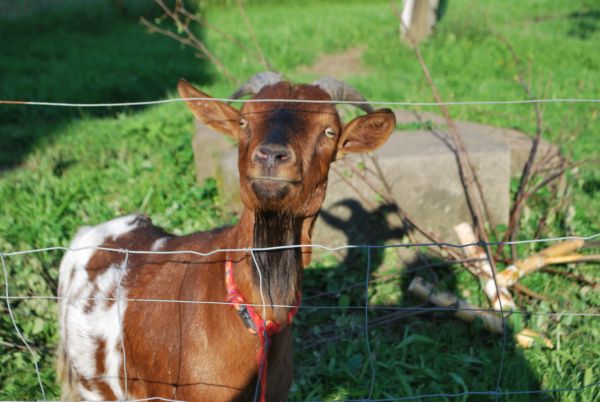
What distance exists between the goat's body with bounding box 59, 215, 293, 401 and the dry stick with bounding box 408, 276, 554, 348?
1.60 meters

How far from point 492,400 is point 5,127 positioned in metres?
6.06

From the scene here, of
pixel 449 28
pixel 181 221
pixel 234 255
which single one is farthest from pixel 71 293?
pixel 449 28

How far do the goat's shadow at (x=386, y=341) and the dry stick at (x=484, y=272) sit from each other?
0.13 meters

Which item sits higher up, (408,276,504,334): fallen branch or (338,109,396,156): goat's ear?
(338,109,396,156): goat's ear

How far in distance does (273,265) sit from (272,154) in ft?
1.60

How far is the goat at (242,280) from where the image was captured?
260 centimetres

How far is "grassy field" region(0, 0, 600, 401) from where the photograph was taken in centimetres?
386

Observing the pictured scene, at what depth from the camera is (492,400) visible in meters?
3.64

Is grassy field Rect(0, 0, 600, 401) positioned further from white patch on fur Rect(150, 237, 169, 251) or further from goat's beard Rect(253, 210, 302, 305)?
goat's beard Rect(253, 210, 302, 305)

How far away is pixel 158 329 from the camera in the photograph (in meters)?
2.88

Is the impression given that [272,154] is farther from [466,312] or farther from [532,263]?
[532,263]

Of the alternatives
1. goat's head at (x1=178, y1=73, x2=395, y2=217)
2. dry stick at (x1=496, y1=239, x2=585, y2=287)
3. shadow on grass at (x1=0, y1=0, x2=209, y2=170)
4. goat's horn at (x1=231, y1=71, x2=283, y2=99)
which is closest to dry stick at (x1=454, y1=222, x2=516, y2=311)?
dry stick at (x1=496, y1=239, x2=585, y2=287)

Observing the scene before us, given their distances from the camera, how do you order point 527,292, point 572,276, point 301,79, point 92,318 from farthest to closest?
point 301,79 → point 572,276 → point 527,292 → point 92,318

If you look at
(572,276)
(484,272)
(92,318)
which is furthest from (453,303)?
(92,318)
